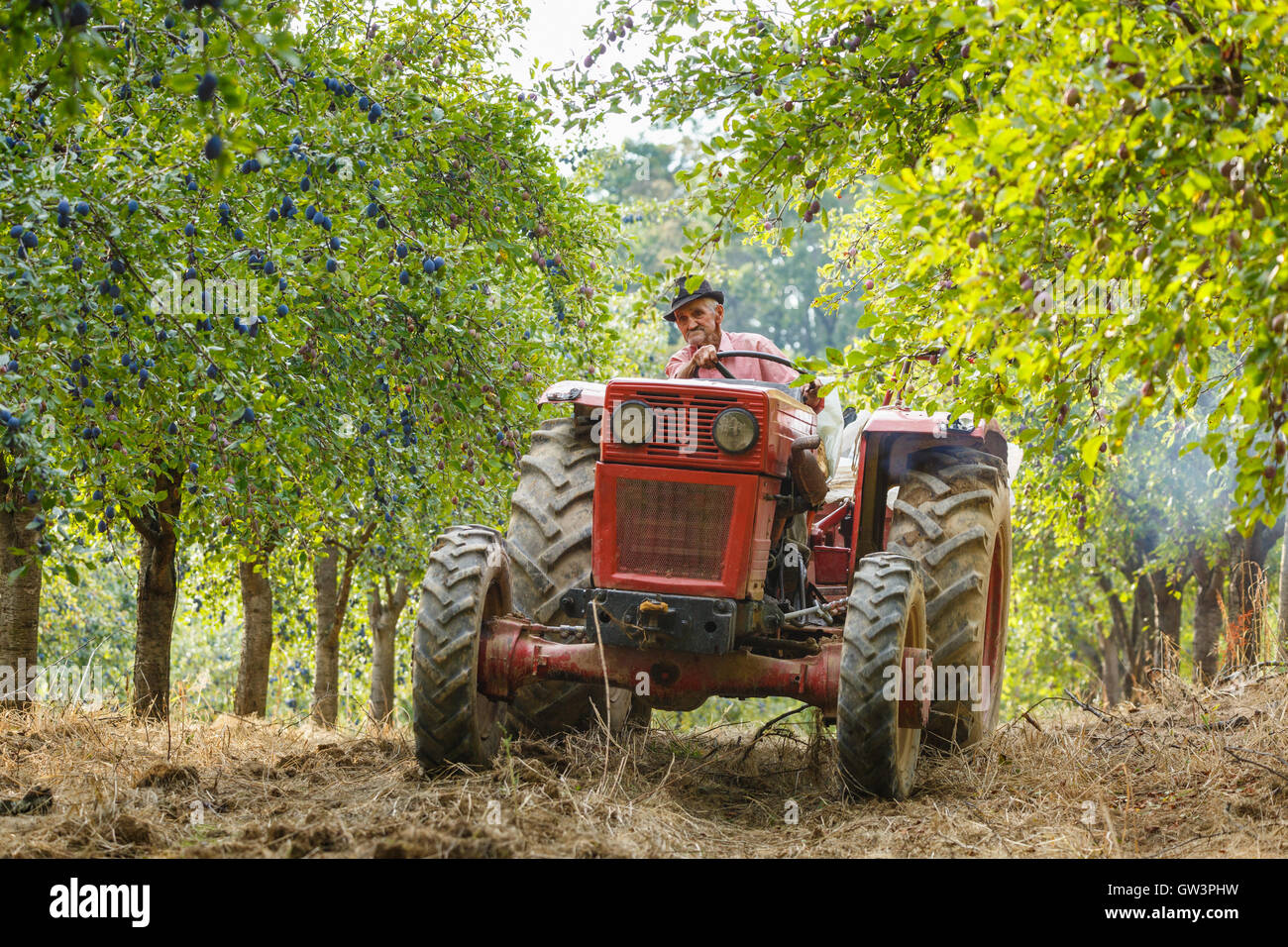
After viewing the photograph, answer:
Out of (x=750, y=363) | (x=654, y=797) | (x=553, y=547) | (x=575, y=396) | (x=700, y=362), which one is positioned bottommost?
(x=654, y=797)

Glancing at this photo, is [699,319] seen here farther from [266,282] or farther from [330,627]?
[330,627]

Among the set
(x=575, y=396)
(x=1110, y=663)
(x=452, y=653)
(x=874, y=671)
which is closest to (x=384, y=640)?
Result: (x=575, y=396)

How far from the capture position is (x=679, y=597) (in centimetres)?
443

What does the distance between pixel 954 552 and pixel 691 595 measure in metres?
1.27

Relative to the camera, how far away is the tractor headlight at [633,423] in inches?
179

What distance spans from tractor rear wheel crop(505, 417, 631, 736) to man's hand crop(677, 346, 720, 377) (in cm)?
48

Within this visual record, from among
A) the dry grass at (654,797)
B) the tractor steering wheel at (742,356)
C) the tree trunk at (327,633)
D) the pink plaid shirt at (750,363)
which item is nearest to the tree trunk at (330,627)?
the tree trunk at (327,633)

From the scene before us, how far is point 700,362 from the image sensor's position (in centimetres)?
522

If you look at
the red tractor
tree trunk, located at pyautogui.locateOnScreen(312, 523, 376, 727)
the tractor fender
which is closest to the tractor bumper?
the red tractor

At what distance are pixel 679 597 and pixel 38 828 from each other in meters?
2.21

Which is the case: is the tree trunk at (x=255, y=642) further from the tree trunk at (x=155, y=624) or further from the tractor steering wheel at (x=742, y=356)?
the tractor steering wheel at (x=742, y=356)

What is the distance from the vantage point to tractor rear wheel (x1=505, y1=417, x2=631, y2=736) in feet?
16.3

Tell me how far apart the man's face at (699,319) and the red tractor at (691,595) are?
0.93m
